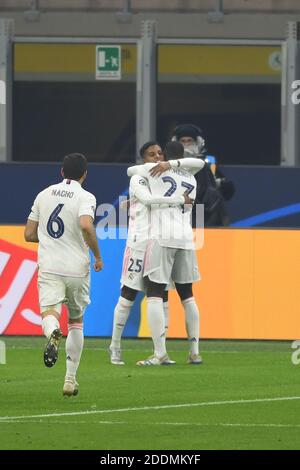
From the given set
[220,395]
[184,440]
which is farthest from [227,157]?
[184,440]

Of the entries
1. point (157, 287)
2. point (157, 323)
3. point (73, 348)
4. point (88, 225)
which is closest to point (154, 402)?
point (73, 348)

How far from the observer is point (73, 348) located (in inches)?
519

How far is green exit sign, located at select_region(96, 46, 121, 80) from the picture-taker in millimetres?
23719

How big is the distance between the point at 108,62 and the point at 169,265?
8.31m

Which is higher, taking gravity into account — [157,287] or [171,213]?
[171,213]

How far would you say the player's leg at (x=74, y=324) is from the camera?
13.2 m

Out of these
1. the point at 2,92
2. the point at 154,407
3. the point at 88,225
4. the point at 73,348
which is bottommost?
the point at 154,407

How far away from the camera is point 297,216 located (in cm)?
2211

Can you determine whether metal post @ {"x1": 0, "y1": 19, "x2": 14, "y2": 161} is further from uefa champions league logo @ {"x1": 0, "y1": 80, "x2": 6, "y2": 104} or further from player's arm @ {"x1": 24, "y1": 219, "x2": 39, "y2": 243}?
player's arm @ {"x1": 24, "y1": 219, "x2": 39, "y2": 243}

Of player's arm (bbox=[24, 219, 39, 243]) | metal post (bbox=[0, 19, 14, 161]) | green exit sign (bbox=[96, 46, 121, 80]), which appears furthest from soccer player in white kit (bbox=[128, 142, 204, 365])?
green exit sign (bbox=[96, 46, 121, 80])

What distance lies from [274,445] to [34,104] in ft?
50.3

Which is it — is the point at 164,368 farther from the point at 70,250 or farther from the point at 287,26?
the point at 287,26

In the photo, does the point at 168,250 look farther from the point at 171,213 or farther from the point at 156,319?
the point at 156,319

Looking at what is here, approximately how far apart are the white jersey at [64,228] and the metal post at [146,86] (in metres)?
9.64
